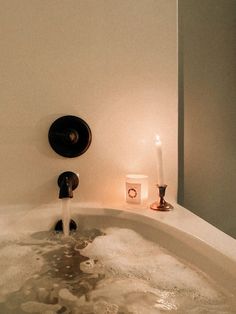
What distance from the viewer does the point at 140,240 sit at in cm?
95

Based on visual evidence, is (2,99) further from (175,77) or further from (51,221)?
(175,77)

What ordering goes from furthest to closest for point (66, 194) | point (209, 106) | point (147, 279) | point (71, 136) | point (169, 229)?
point (209, 106) < point (71, 136) < point (66, 194) < point (169, 229) < point (147, 279)

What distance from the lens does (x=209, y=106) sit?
138 cm

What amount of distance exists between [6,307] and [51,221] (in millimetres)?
497

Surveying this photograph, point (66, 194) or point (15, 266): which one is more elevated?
point (66, 194)

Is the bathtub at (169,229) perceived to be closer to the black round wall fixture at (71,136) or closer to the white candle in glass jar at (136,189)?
the white candle in glass jar at (136,189)

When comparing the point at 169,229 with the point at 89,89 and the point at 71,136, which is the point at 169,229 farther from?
the point at 89,89

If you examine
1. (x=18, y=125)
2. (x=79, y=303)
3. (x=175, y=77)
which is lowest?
(x=79, y=303)

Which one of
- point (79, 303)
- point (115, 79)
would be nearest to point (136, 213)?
point (79, 303)

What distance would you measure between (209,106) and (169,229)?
77 cm

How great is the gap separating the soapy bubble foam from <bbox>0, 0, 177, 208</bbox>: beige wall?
1.08ft

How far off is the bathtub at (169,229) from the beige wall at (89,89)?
0.37 feet

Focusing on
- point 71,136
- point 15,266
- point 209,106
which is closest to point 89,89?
point 71,136

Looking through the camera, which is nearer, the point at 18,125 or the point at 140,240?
the point at 140,240
